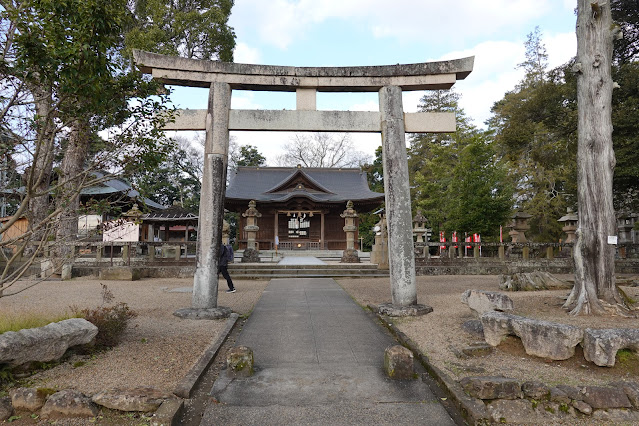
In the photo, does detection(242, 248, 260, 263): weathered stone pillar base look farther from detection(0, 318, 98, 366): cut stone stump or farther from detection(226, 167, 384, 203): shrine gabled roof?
detection(0, 318, 98, 366): cut stone stump

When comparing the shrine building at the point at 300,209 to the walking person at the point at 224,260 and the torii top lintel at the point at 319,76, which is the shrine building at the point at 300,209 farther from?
the torii top lintel at the point at 319,76

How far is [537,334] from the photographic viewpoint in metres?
4.52

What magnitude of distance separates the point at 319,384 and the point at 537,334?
274 cm

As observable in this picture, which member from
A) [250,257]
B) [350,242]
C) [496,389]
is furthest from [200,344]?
[350,242]

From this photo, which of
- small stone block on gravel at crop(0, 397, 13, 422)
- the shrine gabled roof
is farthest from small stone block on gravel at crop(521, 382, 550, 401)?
the shrine gabled roof

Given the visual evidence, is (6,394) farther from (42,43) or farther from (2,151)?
(42,43)

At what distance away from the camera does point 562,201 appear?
21.7 m

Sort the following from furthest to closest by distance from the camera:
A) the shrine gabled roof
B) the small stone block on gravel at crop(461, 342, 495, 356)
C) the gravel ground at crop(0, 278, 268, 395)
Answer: the shrine gabled roof
the small stone block on gravel at crop(461, 342, 495, 356)
the gravel ground at crop(0, 278, 268, 395)

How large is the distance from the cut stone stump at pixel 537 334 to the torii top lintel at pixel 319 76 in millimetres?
4772

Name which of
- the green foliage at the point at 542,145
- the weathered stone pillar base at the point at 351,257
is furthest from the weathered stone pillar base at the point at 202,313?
the green foliage at the point at 542,145

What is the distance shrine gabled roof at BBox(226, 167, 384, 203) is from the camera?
26.3 meters

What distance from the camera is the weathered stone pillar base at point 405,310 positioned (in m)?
6.91

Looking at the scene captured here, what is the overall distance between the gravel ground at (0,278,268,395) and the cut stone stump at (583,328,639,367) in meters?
4.58

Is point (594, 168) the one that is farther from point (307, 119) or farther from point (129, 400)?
point (129, 400)
